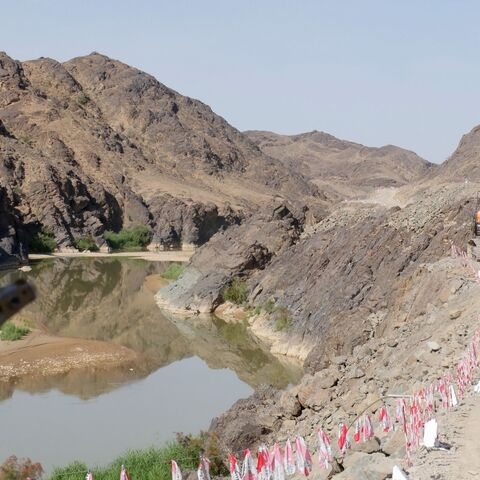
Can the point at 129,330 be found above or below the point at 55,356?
below

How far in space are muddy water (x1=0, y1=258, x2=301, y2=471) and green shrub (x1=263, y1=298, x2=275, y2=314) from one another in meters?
1.48

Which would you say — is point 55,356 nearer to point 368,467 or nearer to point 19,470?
point 19,470

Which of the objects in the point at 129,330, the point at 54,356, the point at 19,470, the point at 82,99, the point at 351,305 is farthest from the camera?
the point at 82,99

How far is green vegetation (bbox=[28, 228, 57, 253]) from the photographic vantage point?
7219 cm

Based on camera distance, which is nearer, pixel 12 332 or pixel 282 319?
pixel 12 332

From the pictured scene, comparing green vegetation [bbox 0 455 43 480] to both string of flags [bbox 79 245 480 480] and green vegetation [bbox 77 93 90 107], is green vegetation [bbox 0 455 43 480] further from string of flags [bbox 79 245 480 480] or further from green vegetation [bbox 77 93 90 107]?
green vegetation [bbox 77 93 90 107]

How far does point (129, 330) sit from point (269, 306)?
7028 mm

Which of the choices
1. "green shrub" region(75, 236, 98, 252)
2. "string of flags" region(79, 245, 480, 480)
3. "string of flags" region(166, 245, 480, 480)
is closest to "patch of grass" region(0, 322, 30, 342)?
"string of flags" region(79, 245, 480, 480)

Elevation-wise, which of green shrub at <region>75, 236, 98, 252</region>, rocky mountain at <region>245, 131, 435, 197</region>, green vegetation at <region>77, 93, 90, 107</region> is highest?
green vegetation at <region>77, 93, 90, 107</region>

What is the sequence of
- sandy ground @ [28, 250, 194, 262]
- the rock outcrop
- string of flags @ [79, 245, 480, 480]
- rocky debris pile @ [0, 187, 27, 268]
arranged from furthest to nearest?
sandy ground @ [28, 250, 194, 262] → rocky debris pile @ [0, 187, 27, 268] → the rock outcrop → string of flags @ [79, 245, 480, 480]

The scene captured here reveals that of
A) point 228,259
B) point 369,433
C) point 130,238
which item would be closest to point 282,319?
point 228,259

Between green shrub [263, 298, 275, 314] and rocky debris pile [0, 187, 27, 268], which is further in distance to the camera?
rocky debris pile [0, 187, 27, 268]

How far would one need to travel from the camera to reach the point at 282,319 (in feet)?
119

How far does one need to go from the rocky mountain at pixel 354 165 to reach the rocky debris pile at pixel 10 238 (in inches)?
3413
